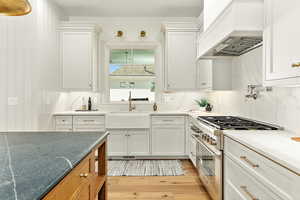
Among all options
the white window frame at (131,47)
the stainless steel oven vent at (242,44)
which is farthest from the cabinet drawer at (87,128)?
the stainless steel oven vent at (242,44)

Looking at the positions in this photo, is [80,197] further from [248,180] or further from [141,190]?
[141,190]

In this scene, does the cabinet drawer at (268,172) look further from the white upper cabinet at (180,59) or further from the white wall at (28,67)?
the white wall at (28,67)

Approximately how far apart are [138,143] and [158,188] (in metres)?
1.20

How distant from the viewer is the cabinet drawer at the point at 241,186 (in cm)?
129

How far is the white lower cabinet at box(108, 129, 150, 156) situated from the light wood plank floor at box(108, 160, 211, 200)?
0.80m

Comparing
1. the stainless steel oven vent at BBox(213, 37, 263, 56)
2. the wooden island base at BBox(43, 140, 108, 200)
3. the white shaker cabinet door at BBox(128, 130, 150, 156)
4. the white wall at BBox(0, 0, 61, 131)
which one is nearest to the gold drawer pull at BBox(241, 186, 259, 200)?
the wooden island base at BBox(43, 140, 108, 200)

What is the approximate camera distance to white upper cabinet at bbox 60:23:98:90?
160 inches

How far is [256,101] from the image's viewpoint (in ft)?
8.47

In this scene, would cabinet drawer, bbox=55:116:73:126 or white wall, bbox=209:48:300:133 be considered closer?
white wall, bbox=209:48:300:133

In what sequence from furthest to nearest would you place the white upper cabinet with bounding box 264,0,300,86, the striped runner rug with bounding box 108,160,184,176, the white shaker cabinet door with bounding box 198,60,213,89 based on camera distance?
the white shaker cabinet door with bounding box 198,60,213,89 < the striped runner rug with bounding box 108,160,184,176 < the white upper cabinet with bounding box 264,0,300,86

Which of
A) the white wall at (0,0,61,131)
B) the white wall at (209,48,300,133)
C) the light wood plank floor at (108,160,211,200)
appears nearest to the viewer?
the white wall at (209,48,300,133)

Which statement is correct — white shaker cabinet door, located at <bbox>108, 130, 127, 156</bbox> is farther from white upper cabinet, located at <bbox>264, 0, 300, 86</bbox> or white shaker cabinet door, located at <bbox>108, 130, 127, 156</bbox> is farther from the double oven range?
white upper cabinet, located at <bbox>264, 0, 300, 86</bbox>

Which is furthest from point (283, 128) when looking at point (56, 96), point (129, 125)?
point (56, 96)

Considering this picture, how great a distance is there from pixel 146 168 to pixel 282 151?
100.0 inches
